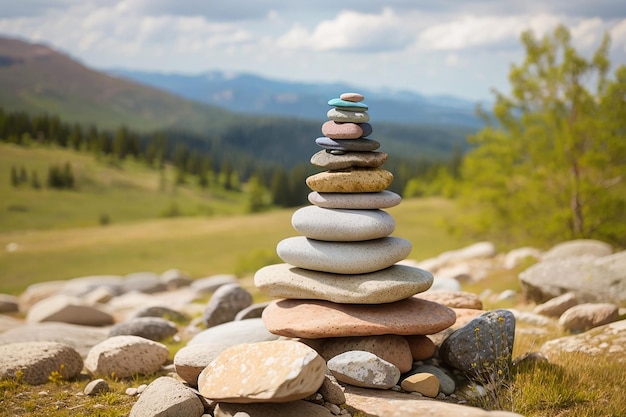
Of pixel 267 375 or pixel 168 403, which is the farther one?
pixel 168 403

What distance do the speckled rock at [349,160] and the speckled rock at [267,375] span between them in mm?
3822

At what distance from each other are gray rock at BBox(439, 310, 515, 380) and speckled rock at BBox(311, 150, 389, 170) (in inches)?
134

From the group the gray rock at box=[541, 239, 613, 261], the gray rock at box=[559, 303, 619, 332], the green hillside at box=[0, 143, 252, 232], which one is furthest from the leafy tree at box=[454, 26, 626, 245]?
the green hillside at box=[0, 143, 252, 232]

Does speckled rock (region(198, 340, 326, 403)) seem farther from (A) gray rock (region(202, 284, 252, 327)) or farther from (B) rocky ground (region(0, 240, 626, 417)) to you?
(A) gray rock (region(202, 284, 252, 327))

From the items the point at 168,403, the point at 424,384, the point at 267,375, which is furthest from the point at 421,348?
the point at 168,403

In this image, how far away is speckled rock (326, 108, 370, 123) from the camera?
34.1 feet

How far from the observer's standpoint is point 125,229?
62.4 m

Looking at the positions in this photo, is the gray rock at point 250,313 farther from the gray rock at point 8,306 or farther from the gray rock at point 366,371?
the gray rock at point 8,306

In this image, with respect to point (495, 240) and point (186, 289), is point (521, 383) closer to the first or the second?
point (495, 240)

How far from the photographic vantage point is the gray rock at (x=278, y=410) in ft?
25.0

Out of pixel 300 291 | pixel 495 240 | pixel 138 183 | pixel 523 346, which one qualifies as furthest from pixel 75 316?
pixel 138 183

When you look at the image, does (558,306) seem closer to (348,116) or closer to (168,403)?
(348,116)

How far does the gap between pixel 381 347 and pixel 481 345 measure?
1.71m

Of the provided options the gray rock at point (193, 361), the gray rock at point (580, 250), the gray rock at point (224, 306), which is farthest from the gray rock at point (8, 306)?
the gray rock at point (580, 250)
